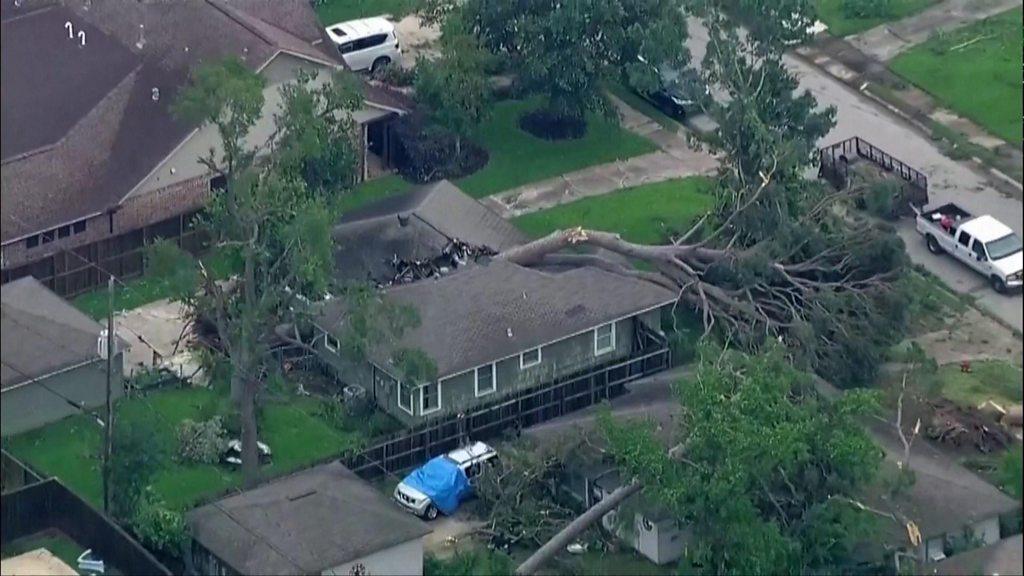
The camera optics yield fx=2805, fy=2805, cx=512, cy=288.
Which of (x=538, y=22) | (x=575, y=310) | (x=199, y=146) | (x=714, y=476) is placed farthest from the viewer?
(x=538, y=22)

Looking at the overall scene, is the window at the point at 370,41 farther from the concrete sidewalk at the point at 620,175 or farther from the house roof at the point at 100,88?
the concrete sidewalk at the point at 620,175

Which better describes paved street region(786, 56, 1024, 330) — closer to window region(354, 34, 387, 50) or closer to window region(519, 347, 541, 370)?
window region(519, 347, 541, 370)

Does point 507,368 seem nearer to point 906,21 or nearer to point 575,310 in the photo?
point 575,310

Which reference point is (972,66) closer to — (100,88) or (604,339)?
(604,339)

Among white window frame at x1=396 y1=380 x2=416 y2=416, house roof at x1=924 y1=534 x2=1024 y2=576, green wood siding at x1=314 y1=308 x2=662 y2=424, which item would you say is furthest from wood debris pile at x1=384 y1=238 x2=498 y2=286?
house roof at x1=924 y1=534 x2=1024 y2=576

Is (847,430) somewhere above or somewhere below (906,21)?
above

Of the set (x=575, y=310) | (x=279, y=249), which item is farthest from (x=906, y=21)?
(x=279, y=249)

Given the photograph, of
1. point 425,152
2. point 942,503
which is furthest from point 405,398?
point 425,152

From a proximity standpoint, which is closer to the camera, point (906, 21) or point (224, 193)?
point (224, 193)
